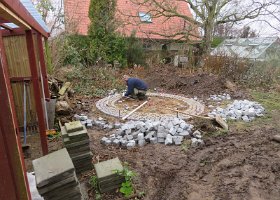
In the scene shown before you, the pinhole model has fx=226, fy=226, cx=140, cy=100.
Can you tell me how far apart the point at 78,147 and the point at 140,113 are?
332 cm

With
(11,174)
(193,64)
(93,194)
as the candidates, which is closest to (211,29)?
(193,64)

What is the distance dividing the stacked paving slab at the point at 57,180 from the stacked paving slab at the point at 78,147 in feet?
2.47

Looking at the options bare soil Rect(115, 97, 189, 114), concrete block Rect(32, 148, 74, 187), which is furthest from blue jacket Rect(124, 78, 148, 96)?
concrete block Rect(32, 148, 74, 187)

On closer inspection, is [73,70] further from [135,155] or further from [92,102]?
[135,155]

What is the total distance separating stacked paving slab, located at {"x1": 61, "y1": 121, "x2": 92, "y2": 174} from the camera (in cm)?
366

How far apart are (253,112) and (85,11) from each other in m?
13.6

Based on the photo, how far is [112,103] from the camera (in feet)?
26.1

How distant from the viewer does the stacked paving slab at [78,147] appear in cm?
366

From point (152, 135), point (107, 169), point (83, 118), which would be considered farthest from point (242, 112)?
point (107, 169)

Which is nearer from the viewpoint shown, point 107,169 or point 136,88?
point 107,169

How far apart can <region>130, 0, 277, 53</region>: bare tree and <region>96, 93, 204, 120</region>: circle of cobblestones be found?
726 centimetres

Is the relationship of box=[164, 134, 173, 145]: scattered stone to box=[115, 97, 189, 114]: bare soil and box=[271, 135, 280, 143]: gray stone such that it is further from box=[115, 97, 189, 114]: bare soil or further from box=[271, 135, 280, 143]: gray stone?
box=[115, 97, 189, 114]: bare soil

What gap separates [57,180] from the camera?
8.81ft

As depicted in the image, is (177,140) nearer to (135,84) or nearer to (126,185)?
(126,185)
